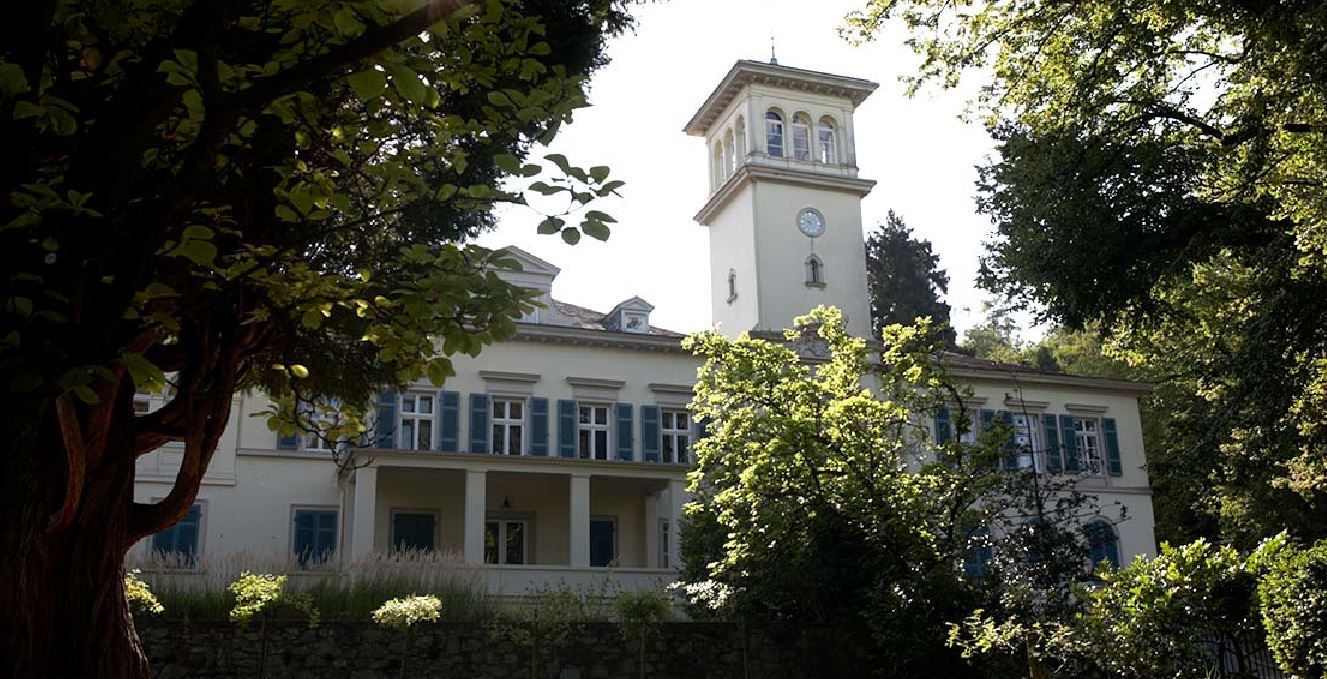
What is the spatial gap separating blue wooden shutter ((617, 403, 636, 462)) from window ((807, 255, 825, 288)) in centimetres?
722

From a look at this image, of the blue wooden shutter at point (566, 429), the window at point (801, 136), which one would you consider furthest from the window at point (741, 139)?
the blue wooden shutter at point (566, 429)

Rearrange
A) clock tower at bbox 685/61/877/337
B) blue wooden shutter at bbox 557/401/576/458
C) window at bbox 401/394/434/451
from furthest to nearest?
clock tower at bbox 685/61/877/337 < blue wooden shutter at bbox 557/401/576/458 < window at bbox 401/394/434/451

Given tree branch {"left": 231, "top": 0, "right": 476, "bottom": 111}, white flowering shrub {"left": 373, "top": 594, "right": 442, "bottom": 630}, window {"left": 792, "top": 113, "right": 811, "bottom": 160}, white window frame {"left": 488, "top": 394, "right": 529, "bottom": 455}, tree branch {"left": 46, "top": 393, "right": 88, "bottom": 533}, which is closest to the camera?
tree branch {"left": 231, "top": 0, "right": 476, "bottom": 111}

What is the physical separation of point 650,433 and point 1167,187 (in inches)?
587

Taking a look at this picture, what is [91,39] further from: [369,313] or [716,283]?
[716,283]

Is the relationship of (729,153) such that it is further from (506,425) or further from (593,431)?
(506,425)

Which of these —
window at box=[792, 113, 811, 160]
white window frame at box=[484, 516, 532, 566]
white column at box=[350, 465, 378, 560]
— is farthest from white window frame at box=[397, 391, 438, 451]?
window at box=[792, 113, 811, 160]

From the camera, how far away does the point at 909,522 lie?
17609 mm

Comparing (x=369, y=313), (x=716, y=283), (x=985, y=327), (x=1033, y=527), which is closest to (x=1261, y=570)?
(x=1033, y=527)

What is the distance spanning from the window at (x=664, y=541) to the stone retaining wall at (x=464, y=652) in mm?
9865

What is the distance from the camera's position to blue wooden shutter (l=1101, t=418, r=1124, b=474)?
33.3m

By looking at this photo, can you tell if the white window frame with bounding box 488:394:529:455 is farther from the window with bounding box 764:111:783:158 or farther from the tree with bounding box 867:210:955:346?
the tree with bounding box 867:210:955:346

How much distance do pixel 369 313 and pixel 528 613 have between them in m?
11.2

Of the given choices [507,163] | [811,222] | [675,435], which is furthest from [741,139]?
[507,163]
